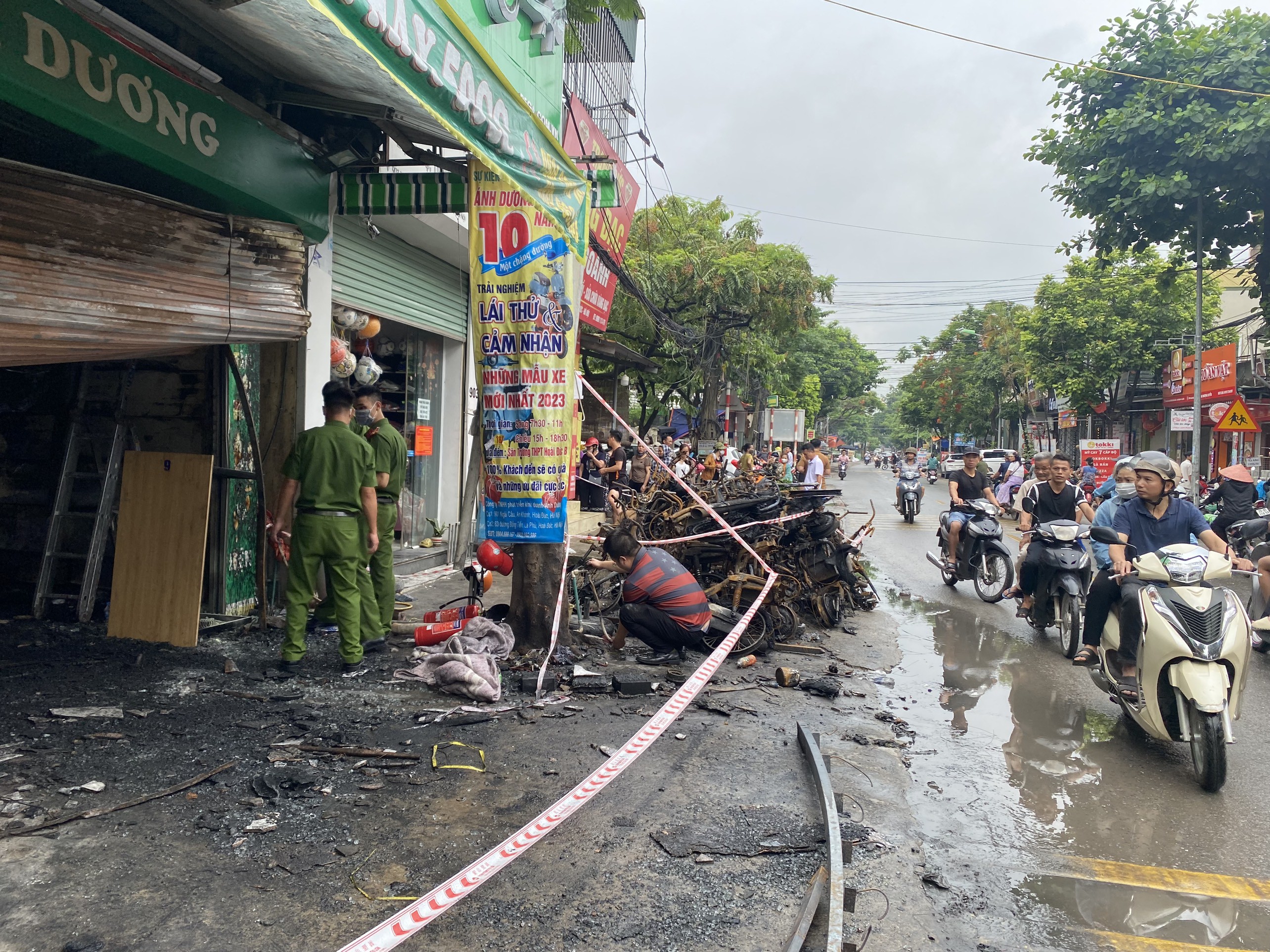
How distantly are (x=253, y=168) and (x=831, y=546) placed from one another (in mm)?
5490

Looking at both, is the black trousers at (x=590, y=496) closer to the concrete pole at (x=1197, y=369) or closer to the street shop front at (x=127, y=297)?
the street shop front at (x=127, y=297)

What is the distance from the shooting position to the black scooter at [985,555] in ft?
29.5

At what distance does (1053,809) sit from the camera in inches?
160

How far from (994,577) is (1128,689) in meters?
4.43

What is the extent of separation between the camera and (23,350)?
3594 mm

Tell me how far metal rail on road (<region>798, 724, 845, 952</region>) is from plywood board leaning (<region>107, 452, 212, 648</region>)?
399 centimetres

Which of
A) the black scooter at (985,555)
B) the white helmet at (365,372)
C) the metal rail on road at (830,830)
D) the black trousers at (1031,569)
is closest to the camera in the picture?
the metal rail on road at (830,830)

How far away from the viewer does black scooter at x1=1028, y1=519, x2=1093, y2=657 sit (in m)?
6.91

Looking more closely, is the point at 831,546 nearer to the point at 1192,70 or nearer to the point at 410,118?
the point at 410,118

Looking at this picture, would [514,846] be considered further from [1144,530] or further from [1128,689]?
[1144,530]

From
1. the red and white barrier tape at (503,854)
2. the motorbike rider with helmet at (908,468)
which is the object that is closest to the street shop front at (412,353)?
the red and white barrier tape at (503,854)

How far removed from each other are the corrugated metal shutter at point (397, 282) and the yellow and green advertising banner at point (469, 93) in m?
2.88

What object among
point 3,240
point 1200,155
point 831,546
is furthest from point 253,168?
point 1200,155

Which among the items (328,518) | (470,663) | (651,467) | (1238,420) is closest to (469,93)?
(328,518)
